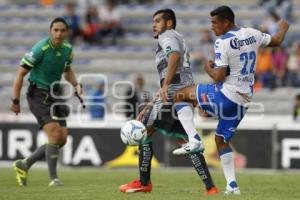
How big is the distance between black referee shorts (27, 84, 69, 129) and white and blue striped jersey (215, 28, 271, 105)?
3268 mm

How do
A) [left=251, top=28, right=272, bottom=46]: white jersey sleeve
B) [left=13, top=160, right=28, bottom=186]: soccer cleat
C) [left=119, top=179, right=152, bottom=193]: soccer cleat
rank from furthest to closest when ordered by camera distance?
[left=13, top=160, right=28, bottom=186]: soccer cleat → [left=119, top=179, right=152, bottom=193]: soccer cleat → [left=251, top=28, right=272, bottom=46]: white jersey sleeve

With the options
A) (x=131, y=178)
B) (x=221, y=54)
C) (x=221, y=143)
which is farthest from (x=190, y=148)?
(x=131, y=178)

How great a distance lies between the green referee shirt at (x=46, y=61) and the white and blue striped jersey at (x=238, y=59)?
3278mm

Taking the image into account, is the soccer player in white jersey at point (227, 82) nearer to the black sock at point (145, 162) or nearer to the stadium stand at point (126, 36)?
the black sock at point (145, 162)

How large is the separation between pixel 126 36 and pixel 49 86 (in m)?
12.9

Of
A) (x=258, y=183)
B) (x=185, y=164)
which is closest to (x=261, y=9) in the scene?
(x=185, y=164)

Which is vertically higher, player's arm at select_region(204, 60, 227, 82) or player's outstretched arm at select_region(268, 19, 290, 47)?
player's outstretched arm at select_region(268, 19, 290, 47)

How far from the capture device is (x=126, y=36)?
2628 centimetres

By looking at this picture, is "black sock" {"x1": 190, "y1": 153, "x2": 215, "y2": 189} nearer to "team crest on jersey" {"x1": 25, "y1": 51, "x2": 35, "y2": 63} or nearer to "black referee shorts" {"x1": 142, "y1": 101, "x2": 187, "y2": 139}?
"black referee shorts" {"x1": 142, "y1": 101, "x2": 187, "y2": 139}

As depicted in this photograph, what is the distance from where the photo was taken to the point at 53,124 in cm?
1327

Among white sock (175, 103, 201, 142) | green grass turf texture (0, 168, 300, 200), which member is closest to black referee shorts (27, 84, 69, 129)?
green grass turf texture (0, 168, 300, 200)

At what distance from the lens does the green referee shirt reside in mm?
13195

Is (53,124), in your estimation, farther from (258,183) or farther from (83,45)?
(83,45)

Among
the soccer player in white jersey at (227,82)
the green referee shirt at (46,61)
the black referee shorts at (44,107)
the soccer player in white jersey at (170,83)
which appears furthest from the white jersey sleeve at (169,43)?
the black referee shorts at (44,107)
